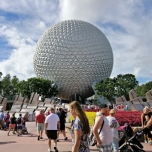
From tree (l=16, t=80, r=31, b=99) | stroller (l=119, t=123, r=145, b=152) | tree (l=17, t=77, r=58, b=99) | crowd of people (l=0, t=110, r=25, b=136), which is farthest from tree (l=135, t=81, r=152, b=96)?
stroller (l=119, t=123, r=145, b=152)

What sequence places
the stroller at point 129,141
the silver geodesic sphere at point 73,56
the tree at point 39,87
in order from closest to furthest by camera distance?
the stroller at point 129,141 < the tree at point 39,87 < the silver geodesic sphere at point 73,56

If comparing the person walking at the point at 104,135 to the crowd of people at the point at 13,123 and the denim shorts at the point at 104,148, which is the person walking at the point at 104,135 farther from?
the crowd of people at the point at 13,123

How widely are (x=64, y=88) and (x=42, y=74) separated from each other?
21.1ft

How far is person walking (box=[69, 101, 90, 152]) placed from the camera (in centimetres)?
464

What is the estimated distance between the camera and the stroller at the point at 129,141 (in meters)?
7.41

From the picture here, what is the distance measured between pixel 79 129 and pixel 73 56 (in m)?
51.0

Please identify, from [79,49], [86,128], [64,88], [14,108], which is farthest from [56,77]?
[86,128]

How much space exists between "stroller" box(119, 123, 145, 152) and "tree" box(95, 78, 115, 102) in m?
45.0

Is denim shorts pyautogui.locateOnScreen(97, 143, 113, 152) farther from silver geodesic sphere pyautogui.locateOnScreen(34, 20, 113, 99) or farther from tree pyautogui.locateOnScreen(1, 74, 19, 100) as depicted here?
tree pyautogui.locateOnScreen(1, 74, 19, 100)

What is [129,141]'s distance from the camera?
293 inches

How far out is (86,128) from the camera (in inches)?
188

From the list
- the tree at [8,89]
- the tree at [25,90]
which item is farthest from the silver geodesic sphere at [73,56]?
the tree at [8,89]

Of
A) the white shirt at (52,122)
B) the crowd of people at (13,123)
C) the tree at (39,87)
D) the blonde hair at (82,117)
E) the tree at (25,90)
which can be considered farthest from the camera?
the tree at (25,90)

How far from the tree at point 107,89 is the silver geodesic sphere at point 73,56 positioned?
462 cm
